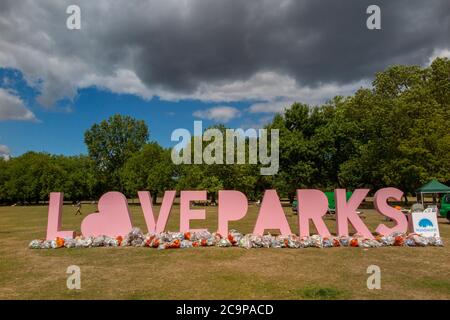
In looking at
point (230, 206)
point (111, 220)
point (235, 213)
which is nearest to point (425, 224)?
point (235, 213)

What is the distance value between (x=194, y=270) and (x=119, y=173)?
56.3 metres

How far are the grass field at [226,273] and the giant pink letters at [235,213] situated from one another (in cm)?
130

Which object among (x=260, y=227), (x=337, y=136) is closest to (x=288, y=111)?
(x=337, y=136)

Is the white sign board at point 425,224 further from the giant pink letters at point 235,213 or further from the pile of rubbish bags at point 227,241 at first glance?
the pile of rubbish bags at point 227,241

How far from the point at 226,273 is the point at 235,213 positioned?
15.9ft

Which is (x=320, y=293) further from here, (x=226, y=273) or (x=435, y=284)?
(x=435, y=284)

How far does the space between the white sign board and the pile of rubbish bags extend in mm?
638

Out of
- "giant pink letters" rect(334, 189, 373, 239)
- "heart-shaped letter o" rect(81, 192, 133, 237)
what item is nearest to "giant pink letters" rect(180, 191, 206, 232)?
"heart-shaped letter o" rect(81, 192, 133, 237)

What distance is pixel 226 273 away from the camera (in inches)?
380

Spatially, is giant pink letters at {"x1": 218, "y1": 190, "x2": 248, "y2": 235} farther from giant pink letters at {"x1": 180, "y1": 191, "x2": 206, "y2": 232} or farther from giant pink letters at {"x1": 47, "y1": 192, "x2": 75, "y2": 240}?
giant pink letters at {"x1": 47, "y1": 192, "x2": 75, "y2": 240}

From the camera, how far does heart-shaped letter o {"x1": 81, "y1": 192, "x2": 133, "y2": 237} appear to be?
14.7 metres

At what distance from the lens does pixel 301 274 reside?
31.2 feet

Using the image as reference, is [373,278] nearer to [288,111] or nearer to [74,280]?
[74,280]

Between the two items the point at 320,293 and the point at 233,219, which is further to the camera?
the point at 233,219
